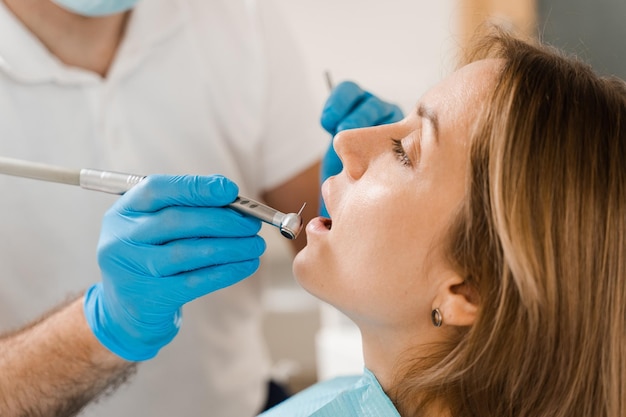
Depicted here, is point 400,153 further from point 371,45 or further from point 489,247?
point 371,45

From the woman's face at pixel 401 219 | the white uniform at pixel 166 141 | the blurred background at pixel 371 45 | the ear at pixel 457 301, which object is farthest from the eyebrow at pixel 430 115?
the blurred background at pixel 371 45

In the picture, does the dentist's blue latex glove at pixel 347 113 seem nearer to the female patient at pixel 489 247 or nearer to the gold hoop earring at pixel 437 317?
the female patient at pixel 489 247

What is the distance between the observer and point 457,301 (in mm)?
1004

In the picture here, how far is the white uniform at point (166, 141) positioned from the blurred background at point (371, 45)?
0.78 meters

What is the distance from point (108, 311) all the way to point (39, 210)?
1.10 feet

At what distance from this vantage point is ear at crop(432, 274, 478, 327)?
1.00 meters

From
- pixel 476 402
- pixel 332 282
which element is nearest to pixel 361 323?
pixel 332 282

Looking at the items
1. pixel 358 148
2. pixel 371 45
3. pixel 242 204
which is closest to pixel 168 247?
pixel 242 204

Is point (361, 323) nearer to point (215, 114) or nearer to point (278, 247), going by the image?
point (215, 114)

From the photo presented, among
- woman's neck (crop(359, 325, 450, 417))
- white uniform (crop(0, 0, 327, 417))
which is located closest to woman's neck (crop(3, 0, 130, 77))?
white uniform (crop(0, 0, 327, 417))

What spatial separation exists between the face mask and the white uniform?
3.7 inches

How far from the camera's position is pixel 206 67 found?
1.52m

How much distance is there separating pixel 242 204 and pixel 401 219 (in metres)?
0.23

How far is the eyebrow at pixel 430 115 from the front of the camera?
40.6 inches
